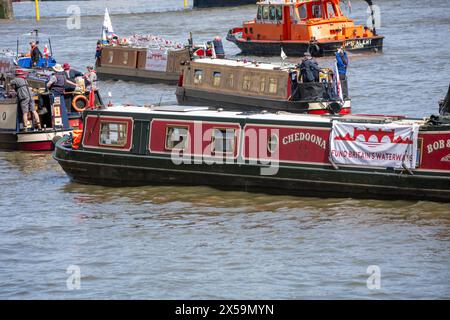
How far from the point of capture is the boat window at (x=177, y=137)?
23766 millimetres

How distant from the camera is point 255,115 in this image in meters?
23.4

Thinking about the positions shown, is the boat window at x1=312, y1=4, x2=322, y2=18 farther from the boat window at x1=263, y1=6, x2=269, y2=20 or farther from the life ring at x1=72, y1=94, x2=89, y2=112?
the life ring at x1=72, y1=94, x2=89, y2=112

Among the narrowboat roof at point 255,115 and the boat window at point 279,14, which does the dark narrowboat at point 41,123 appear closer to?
the narrowboat roof at point 255,115

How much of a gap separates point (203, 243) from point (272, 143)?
3710 millimetres

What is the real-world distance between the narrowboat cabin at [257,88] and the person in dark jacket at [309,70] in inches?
5.8

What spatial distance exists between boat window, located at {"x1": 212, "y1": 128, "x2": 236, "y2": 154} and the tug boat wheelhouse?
0.07ft

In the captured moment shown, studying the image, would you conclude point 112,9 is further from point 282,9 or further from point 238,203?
point 238,203

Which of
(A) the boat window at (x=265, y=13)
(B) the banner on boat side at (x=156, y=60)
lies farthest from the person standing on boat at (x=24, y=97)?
(A) the boat window at (x=265, y=13)

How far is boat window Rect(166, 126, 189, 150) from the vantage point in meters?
23.8

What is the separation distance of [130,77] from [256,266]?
2736 cm

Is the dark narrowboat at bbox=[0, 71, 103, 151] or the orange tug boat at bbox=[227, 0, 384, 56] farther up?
the orange tug boat at bbox=[227, 0, 384, 56]

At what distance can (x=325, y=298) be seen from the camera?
1677 cm

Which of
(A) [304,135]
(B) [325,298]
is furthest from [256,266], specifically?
(A) [304,135]

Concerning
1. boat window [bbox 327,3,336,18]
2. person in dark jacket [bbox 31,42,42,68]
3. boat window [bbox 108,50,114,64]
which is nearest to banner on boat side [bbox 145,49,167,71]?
boat window [bbox 108,50,114,64]
